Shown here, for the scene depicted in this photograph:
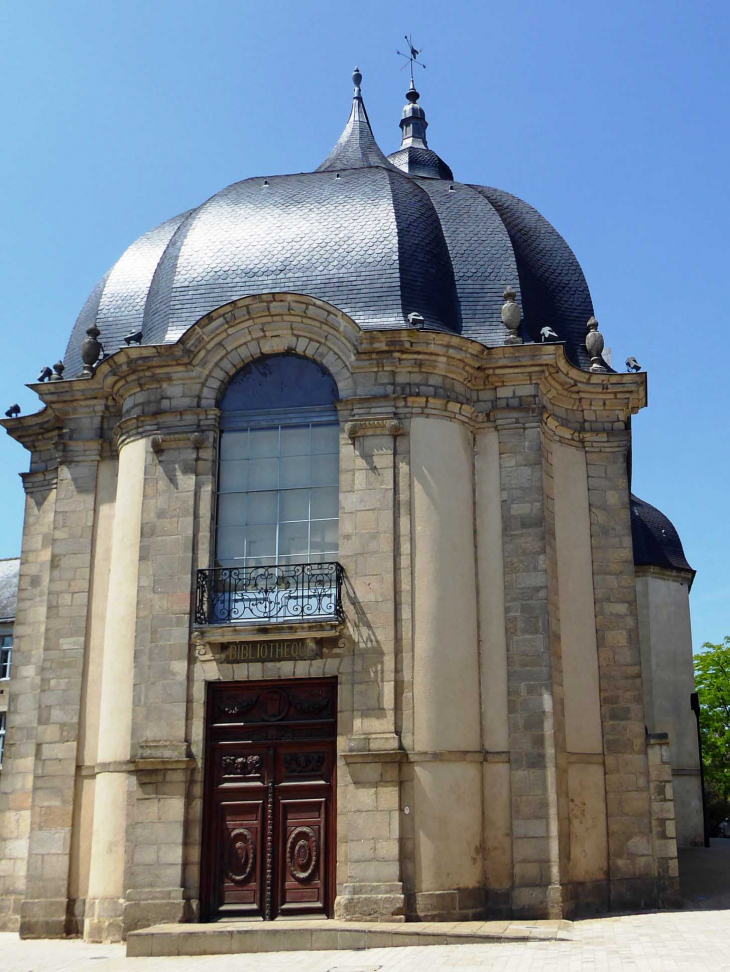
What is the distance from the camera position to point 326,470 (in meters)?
17.1

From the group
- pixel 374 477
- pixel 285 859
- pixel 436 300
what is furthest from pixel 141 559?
pixel 436 300

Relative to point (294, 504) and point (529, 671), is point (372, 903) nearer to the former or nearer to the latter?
point (529, 671)

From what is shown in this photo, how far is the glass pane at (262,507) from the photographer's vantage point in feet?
56.1

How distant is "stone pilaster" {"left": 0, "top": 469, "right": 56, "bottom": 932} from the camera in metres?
17.8

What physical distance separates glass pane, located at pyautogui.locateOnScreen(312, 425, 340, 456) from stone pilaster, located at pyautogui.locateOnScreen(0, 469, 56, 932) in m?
4.74

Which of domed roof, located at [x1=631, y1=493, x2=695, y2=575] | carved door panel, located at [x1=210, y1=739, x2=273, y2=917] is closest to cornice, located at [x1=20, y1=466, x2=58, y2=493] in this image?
carved door panel, located at [x1=210, y1=739, x2=273, y2=917]

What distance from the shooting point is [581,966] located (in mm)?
12039

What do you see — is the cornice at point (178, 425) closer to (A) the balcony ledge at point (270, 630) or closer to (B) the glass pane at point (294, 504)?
(B) the glass pane at point (294, 504)

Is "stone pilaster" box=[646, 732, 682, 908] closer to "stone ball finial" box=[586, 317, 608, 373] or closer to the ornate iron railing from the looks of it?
the ornate iron railing

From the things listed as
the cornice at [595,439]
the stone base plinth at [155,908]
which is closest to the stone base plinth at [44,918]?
the stone base plinth at [155,908]

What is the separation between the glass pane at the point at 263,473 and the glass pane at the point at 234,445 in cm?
21

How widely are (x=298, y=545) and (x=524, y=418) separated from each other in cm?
374

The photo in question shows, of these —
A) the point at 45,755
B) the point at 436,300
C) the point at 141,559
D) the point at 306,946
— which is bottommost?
the point at 306,946

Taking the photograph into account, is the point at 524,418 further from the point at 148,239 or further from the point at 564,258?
the point at 148,239
